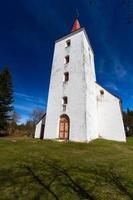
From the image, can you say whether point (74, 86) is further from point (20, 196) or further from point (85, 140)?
point (20, 196)

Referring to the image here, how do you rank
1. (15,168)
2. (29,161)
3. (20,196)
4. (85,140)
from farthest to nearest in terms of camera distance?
(85,140) < (29,161) < (15,168) < (20,196)

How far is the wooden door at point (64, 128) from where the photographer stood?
16.4m

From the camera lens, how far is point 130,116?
203ft

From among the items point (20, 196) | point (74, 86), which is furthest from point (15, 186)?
point (74, 86)

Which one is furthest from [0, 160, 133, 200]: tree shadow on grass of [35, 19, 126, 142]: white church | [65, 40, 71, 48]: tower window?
[65, 40, 71, 48]: tower window

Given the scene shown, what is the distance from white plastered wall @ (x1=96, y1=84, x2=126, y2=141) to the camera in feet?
61.8

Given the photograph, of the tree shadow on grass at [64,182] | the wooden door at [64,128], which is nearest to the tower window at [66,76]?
the wooden door at [64,128]

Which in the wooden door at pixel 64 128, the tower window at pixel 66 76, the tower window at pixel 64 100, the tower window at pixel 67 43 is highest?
the tower window at pixel 67 43

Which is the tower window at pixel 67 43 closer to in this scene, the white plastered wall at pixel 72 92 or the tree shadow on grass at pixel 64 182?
the white plastered wall at pixel 72 92

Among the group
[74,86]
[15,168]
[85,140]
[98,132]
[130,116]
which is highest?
[130,116]

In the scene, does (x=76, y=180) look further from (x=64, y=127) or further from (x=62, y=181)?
(x=64, y=127)

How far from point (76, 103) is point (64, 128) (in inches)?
A: 121

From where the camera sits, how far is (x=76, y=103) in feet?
55.2

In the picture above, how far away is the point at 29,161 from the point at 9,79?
26.9 metres
